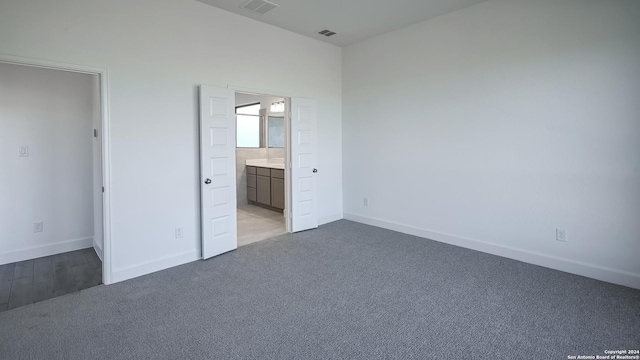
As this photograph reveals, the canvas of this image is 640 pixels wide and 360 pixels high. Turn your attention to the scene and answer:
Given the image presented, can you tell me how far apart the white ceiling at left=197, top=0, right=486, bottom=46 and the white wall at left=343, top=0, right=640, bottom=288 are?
248 mm

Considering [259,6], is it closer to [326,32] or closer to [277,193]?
[326,32]

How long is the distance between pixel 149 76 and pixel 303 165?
231 cm

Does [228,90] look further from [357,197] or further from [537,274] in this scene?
[537,274]

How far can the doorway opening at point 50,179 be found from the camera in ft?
11.8

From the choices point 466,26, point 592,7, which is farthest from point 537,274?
point 466,26

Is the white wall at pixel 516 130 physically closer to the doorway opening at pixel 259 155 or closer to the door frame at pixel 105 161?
the doorway opening at pixel 259 155

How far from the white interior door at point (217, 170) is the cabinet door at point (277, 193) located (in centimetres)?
204

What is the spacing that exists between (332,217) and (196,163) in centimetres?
254

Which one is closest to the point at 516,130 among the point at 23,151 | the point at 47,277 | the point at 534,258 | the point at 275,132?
the point at 534,258

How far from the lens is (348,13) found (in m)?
4.07

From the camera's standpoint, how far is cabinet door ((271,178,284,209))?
6036mm

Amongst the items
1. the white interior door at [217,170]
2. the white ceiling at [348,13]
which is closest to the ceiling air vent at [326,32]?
the white ceiling at [348,13]

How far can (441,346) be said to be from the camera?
7.03 feet

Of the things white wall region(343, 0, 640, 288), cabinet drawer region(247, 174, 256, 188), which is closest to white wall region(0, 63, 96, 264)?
cabinet drawer region(247, 174, 256, 188)
